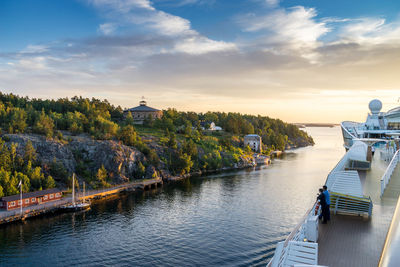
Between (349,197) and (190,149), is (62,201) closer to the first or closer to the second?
(190,149)

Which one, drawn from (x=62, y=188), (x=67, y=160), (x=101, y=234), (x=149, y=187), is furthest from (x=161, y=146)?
(x=101, y=234)

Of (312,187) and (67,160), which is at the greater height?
(67,160)

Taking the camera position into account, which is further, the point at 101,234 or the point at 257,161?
the point at 257,161

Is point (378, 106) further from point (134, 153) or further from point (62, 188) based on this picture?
point (62, 188)

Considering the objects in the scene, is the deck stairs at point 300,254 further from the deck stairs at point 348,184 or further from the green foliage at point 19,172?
the green foliage at point 19,172

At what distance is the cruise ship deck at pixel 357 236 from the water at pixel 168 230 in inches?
464

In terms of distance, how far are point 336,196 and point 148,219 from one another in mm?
26924

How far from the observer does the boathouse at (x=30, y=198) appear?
38438 millimetres

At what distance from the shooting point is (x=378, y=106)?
218 ft

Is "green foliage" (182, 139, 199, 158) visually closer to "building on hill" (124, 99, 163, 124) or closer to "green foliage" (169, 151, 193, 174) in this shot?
"green foliage" (169, 151, 193, 174)

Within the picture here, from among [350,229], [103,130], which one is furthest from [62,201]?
[350,229]

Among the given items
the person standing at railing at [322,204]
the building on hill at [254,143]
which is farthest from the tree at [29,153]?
the building on hill at [254,143]

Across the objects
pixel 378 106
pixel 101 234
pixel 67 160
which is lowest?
pixel 101 234

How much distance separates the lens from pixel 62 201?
141ft
